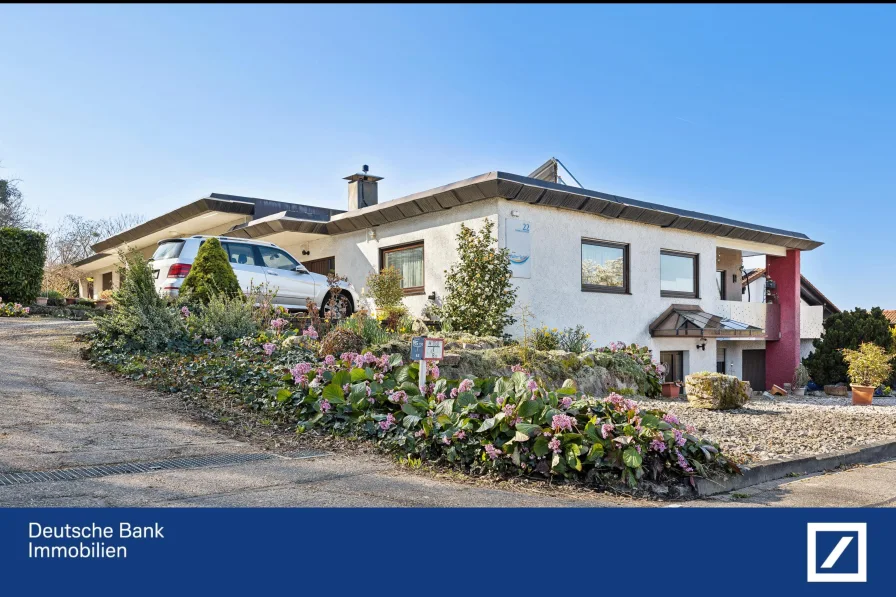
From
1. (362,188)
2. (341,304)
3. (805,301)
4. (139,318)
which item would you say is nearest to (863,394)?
(341,304)

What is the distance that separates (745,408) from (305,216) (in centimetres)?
1159

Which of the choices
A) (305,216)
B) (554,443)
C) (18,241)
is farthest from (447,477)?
(18,241)

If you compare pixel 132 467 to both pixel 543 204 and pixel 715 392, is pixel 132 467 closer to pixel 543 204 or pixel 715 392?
pixel 715 392

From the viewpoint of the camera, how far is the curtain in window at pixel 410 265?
49.3ft

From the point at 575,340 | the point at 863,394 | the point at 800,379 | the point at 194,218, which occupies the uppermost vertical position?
the point at 194,218

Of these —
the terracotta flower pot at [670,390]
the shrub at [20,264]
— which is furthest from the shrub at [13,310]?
the terracotta flower pot at [670,390]

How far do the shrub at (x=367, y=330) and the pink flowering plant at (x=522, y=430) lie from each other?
246cm

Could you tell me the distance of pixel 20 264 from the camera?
17.5 m

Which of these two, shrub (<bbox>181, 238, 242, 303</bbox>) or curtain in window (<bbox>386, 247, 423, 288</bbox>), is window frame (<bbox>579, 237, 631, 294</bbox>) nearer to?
curtain in window (<bbox>386, 247, 423, 288</bbox>)

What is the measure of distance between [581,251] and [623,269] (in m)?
1.68

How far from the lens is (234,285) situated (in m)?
11.2

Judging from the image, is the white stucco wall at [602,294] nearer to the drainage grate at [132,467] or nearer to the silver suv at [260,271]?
the silver suv at [260,271]

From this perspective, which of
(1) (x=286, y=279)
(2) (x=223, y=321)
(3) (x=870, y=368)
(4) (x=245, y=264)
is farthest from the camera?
(3) (x=870, y=368)
